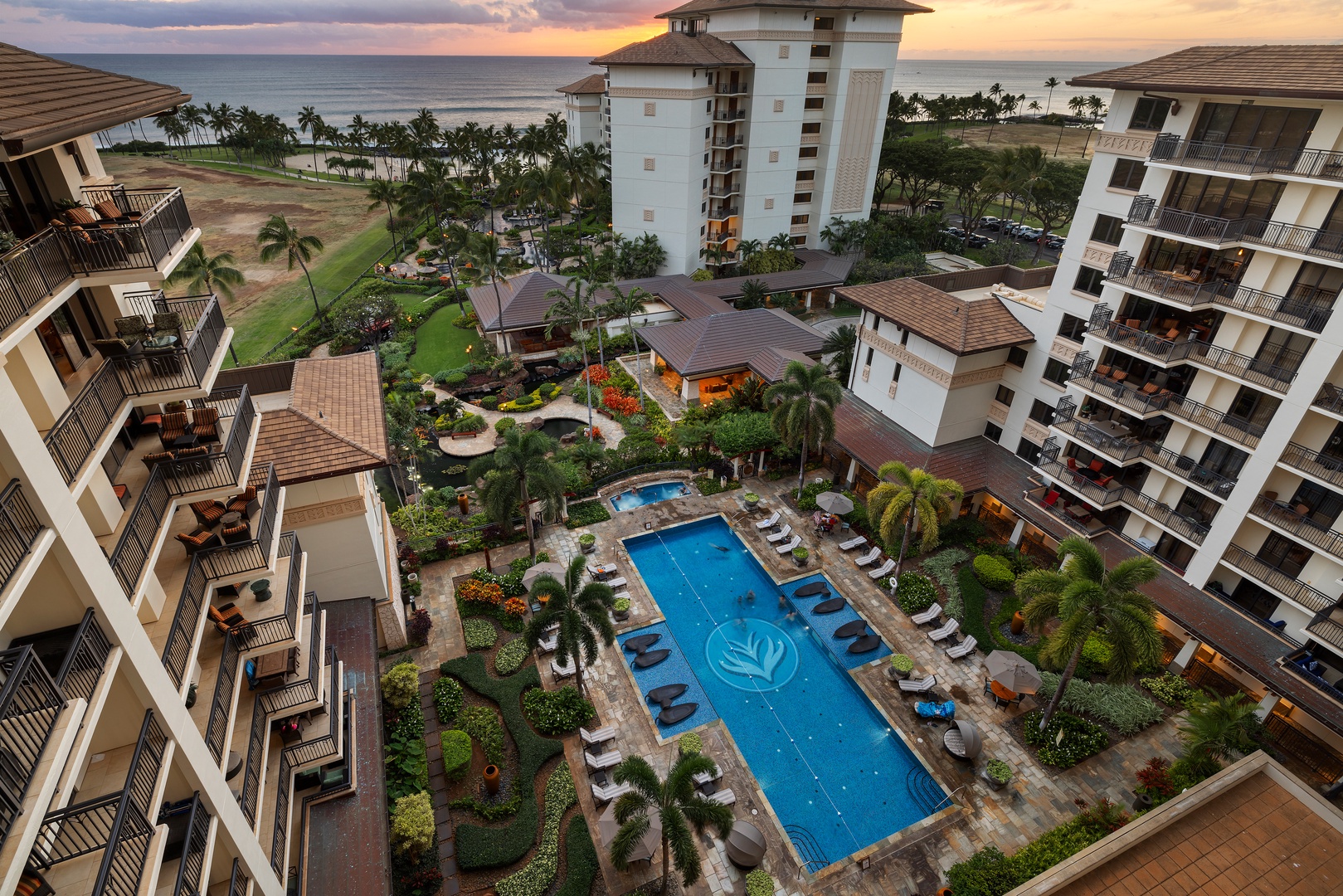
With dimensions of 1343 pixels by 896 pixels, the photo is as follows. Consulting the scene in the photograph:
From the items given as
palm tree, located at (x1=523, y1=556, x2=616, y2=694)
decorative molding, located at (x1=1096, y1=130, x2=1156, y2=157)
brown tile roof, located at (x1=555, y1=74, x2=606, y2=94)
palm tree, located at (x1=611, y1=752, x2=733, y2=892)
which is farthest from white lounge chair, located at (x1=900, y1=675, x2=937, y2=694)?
brown tile roof, located at (x1=555, y1=74, x2=606, y2=94)

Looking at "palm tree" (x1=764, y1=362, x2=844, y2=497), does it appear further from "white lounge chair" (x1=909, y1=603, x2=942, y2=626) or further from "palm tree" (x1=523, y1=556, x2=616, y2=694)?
"palm tree" (x1=523, y1=556, x2=616, y2=694)

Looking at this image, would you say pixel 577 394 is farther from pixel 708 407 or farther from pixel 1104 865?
pixel 1104 865

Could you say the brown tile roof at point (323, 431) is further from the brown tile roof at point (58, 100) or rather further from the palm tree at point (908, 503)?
the palm tree at point (908, 503)

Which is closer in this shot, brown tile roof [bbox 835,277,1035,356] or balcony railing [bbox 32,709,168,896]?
balcony railing [bbox 32,709,168,896]

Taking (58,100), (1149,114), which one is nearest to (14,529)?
(58,100)

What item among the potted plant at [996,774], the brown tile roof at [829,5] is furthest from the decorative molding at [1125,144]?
the brown tile roof at [829,5]

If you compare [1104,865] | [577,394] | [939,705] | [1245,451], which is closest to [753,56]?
[577,394]

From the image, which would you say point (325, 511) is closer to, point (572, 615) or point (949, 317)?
point (572, 615)

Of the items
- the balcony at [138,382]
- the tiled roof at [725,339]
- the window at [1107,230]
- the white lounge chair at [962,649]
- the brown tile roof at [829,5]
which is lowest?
the white lounge chair at [962,649]
